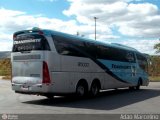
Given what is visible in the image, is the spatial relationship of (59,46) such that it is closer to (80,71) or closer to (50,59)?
(50,59)

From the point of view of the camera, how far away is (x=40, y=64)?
16.9 metres

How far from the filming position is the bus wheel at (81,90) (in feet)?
62.6

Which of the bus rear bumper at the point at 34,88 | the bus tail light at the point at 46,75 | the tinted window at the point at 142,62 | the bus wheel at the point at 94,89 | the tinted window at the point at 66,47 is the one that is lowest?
the bus wheel at the point at 94,89

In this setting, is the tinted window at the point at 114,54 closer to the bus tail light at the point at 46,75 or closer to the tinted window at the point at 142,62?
the tinted window at the point at 142,62

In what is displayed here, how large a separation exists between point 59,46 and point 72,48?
1.19 m

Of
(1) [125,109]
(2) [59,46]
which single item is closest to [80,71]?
(2) [59,46]

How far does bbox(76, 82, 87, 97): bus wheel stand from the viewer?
1907 centimetres

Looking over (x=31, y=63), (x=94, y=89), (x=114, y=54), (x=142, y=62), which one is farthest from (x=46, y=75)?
(x=142, y=62)

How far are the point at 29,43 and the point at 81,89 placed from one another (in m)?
3.73

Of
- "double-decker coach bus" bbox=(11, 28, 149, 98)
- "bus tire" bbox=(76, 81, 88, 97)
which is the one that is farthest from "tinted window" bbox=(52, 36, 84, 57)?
"bus tire" bbox=(76, 81, 88, 97)

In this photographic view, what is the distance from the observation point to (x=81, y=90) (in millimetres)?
19344

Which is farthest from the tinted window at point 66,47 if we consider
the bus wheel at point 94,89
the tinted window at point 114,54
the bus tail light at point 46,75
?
the tinted window at point 114,54

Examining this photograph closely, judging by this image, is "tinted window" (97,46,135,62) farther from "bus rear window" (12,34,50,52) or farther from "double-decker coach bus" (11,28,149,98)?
"bus rear window" (12,34,50,52)

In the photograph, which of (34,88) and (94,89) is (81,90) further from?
(34,88)
